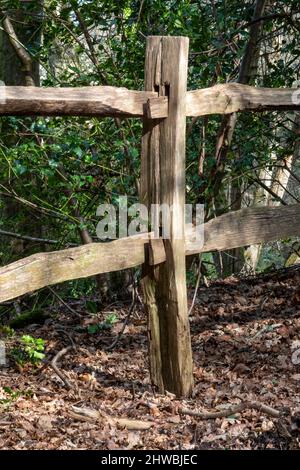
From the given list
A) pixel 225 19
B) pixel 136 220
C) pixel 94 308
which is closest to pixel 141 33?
pixel 225 19

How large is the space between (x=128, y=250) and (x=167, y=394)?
0.92m

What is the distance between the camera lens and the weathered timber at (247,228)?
13.9 feet

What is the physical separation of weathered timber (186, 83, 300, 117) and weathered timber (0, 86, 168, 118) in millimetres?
264

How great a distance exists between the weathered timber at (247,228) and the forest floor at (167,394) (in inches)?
33.8

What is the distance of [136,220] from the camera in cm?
570

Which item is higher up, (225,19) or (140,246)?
(225,19)

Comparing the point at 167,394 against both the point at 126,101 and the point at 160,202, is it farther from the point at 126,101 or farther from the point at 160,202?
the point at 126,101

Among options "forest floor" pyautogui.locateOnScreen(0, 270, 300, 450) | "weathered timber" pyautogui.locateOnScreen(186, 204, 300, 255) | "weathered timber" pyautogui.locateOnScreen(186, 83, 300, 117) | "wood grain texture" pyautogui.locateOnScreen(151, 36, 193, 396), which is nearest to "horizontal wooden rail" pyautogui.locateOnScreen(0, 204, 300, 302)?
"weathered timber" pyautogui.locateOnScreen(186, 204, 300, 255)

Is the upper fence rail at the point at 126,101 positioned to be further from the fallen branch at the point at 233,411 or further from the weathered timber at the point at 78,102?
the fallen branch at the point at 233,411

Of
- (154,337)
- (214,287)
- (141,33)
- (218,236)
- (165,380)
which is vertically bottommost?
(214,287)

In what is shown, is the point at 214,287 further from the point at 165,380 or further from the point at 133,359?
the point at 165,380

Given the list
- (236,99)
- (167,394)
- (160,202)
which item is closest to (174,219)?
(160,202)

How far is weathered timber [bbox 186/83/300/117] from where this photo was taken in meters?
4.13
